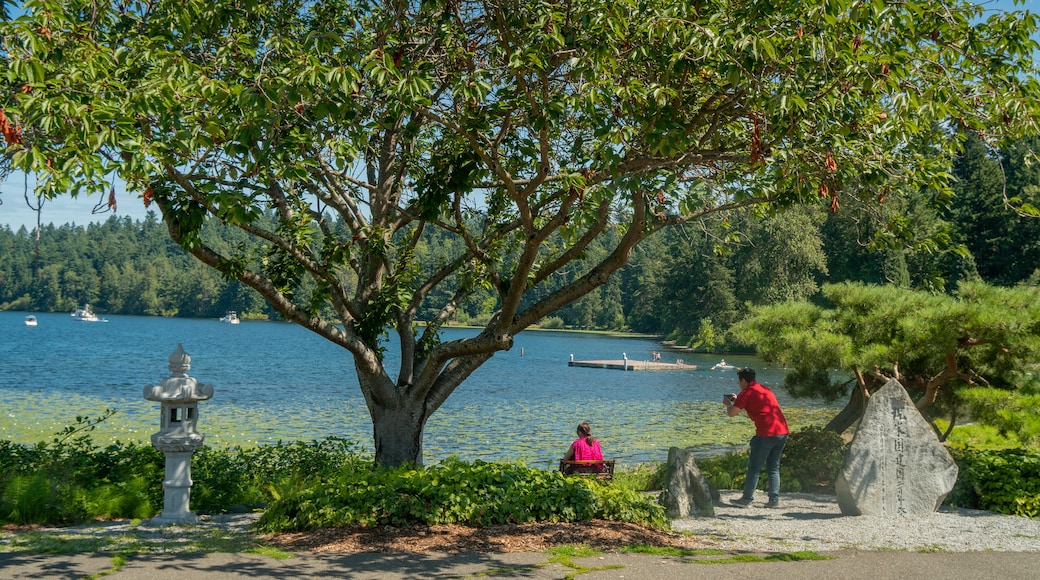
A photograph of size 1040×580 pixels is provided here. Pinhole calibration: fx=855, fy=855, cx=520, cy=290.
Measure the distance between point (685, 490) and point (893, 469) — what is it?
7.48ft

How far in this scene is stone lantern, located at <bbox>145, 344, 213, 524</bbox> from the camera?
8.44 m

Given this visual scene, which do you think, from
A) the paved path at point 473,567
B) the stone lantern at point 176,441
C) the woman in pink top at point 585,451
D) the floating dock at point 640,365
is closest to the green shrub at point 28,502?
the stone lantern at point 176,441

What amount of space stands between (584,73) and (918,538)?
5439mm

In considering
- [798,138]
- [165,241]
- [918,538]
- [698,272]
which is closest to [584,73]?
[798,138]

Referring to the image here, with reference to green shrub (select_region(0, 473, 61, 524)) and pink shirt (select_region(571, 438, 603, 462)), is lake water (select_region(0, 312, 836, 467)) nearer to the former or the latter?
pink shirt (select_region(571, 438, 603, 462))

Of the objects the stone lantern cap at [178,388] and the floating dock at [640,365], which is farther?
the floating dock at [640,365]

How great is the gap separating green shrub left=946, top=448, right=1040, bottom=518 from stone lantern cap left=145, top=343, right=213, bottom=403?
869 centimetres

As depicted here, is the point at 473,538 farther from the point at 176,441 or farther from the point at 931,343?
the point at 931,343

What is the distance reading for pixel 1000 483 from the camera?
988 cm

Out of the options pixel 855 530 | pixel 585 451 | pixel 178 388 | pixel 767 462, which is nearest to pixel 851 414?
pixel 767 462

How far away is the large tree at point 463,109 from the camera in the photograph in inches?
253

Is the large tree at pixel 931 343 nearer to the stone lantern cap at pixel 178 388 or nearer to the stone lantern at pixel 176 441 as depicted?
the stone lantern cap at pixel 178 388

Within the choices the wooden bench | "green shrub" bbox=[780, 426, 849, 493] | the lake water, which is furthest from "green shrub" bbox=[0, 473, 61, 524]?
"green shrub" bbox=[780, 426, 849, 493]

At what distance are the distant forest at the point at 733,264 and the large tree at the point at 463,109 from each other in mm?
1022
